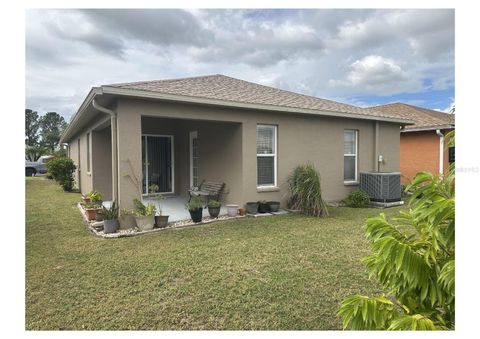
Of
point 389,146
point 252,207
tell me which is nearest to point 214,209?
point 252,207

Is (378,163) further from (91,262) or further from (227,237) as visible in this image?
(91,262)

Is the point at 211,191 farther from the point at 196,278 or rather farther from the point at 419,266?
the point at 419,266

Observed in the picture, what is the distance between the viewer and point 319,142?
9.74 meters

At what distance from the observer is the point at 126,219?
659cm

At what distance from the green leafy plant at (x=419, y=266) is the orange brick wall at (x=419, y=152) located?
43.6 feet

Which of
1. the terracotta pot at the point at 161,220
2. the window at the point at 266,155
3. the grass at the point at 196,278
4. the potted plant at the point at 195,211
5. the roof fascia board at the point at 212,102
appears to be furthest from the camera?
the window at the point at 266,155

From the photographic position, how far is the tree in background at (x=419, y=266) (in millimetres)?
1561

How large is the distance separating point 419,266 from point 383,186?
8.85 meters

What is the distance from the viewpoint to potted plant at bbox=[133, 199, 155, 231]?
21.3 ft

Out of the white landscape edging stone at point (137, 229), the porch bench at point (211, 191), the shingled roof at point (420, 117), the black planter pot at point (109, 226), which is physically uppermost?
the shingled roof at point (420, 117)

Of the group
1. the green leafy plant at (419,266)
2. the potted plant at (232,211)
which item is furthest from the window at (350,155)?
the green leafy plant at (419,266)

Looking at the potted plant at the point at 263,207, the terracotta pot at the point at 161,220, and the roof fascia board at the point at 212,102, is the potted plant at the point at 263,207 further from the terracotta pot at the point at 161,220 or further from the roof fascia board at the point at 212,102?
the terracotta pot at the point at 161,220

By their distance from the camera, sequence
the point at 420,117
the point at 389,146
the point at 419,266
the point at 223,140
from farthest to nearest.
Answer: the point at 420,117 < the point at 389,146 < the point at 223,140 < the point at 419,266

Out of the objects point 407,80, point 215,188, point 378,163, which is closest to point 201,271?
point 407,80
